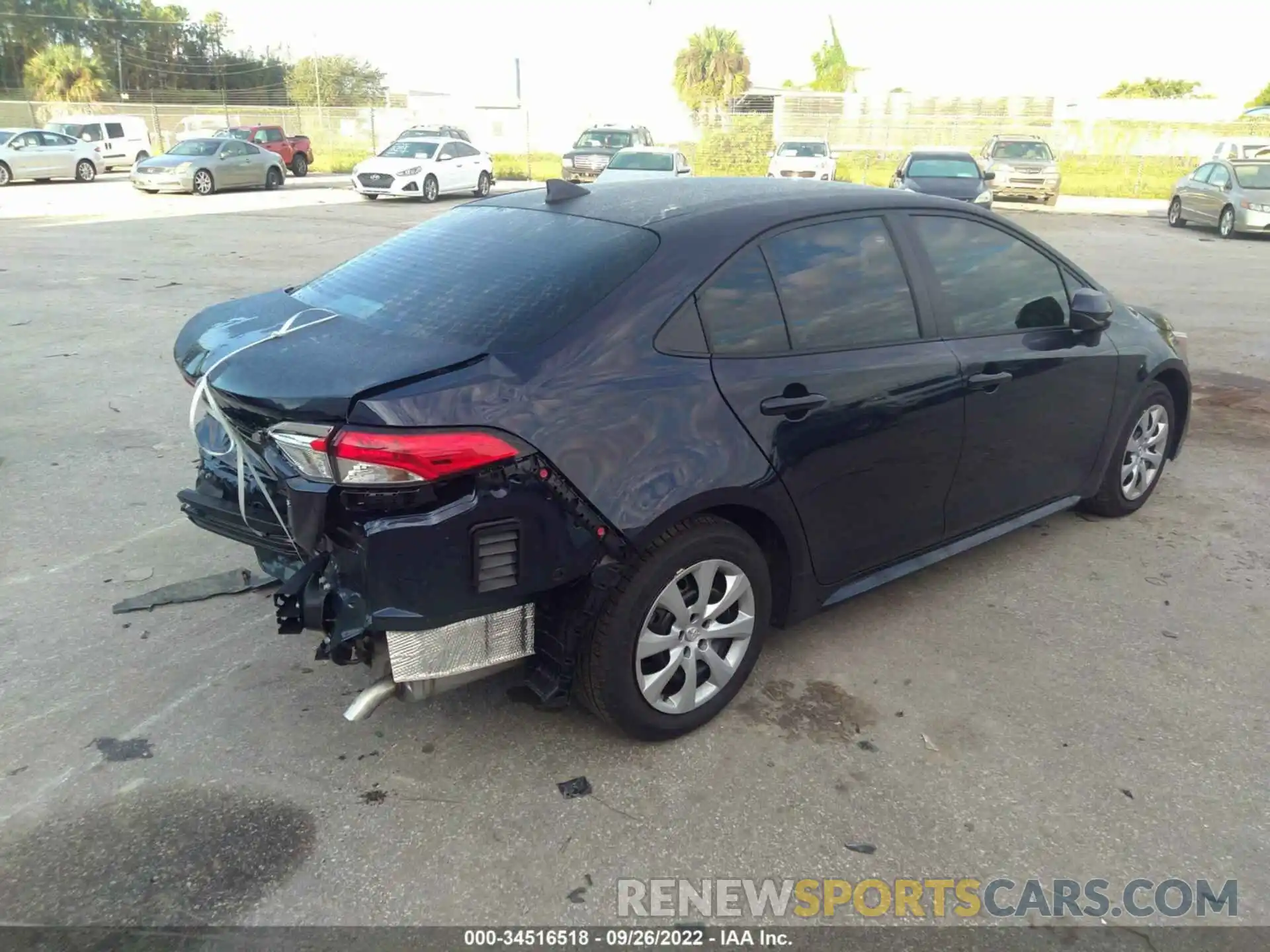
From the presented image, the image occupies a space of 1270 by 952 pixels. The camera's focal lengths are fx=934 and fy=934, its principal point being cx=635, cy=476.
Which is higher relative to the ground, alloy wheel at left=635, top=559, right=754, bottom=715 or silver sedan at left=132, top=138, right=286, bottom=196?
silver sedan at left=132, top=138, right=286, bottom=196

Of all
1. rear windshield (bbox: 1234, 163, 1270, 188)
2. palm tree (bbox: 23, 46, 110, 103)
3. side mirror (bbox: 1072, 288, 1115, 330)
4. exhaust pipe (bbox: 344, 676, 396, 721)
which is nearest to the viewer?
exhaust pipe (bbox: 344, 676, 396, 721)

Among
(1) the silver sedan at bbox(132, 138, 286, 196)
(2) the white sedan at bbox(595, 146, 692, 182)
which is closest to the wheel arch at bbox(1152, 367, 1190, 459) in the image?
(2) the white sedan at bbox(595, 146, 692, 182)

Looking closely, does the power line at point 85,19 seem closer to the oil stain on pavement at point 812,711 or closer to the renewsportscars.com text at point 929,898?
the oil stain on pavement at point 812,711

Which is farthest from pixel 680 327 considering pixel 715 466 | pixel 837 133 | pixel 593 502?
pixel 837 133

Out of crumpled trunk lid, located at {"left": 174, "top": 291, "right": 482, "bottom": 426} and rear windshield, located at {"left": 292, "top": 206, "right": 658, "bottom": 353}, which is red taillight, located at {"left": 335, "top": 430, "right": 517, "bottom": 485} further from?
rear windshield, located at {"left": 292, "top": 206, "right": 658, "bottom": 353}

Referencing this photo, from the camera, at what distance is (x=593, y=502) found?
2680 mm

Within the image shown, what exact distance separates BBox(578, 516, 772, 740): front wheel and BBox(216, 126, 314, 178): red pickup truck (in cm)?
2912

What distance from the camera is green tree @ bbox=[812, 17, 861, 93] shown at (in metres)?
82.9

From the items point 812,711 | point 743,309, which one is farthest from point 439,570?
point 812,711

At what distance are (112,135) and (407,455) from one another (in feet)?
106

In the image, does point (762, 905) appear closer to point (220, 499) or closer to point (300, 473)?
point (300, 473)

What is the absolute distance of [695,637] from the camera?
306 cm

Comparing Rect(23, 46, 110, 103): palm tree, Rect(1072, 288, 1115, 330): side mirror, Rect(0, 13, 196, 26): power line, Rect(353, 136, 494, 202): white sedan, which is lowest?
Rect(1072, 288, 1115, 330): side mirror

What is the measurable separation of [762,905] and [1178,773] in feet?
4.90
